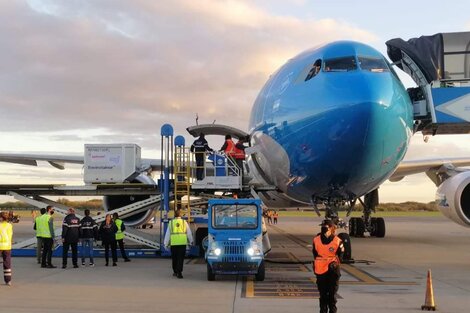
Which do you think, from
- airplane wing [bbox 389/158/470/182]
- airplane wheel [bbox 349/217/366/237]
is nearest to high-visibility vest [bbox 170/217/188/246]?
airplane wing [bbox 389/158/470/182]

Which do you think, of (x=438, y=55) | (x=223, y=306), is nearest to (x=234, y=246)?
(x=223, y=306)

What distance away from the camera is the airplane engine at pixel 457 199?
15.6 meters

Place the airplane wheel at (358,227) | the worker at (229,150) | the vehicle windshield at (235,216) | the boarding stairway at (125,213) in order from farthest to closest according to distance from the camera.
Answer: the airplane wheel at (358,227)
the boarding stairway at (125,213)
the worker at (229,150)
the vehicle windshield at (235,216)

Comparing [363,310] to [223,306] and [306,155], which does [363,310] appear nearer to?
[223,306]

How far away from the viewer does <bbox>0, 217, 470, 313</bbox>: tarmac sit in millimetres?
7934

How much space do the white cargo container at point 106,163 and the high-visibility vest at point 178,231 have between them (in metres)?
4.56

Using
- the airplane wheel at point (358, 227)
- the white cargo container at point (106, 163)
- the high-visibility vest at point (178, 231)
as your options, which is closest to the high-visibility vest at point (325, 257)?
the high-visibility vest at point (178, 231)

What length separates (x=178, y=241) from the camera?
37.6 feet

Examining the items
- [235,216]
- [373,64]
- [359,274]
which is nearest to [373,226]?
[359,274]

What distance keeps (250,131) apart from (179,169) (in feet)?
6.75

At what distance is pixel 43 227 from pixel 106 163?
10.2 ft

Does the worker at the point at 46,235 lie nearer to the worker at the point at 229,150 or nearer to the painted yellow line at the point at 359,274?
the worker at the point at 229,150

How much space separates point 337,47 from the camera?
12125 millimetres

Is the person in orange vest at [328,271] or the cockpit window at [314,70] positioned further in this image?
the cockpit window at [314,70]
